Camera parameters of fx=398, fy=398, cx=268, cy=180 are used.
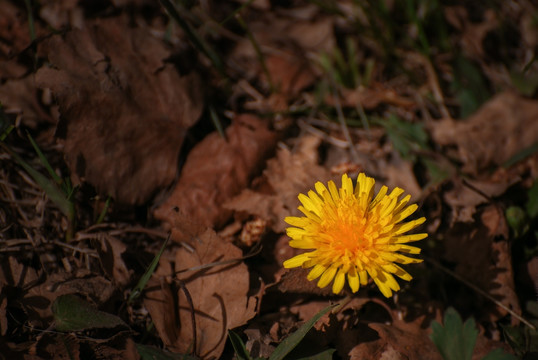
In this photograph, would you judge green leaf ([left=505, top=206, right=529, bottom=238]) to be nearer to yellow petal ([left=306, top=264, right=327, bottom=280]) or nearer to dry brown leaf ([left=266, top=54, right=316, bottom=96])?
yellow petal ([left=306, top=264, right=327, bottom=280])

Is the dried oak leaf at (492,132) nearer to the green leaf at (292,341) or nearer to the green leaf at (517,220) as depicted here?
the green leaf at (517,220)

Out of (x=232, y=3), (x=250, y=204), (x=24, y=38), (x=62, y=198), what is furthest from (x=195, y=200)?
(x=232, y=3)

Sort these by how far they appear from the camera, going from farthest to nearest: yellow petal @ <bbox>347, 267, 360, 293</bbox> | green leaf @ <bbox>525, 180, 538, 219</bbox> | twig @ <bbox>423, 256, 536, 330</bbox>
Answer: green leaf @ <bbox>525, 180, 538, 219</bbox> → twig @ <bbox>423, 256, 536, 330</bbox> → yellow petal @ <bbox>347, 267, 360, 293</bbox>

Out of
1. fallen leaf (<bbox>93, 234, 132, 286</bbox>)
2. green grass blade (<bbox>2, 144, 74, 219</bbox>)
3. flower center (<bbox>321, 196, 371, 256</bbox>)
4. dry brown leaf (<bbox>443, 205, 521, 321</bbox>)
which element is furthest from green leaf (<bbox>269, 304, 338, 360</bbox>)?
green grass blade (<bbox>2, 144, 74, 219</bbox>)

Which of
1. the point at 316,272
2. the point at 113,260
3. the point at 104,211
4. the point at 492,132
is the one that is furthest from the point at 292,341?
the point at 492,132

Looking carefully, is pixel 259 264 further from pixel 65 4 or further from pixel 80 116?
pixel 65 4

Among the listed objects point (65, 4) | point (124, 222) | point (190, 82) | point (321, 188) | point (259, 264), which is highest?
point (65, 4)
